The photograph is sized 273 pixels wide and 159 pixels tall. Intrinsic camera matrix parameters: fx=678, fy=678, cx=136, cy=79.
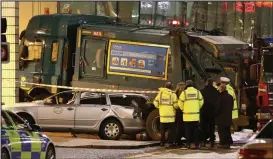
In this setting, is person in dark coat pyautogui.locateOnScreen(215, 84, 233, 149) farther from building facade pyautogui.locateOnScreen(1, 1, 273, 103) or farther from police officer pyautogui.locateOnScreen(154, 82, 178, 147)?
building facade pyautogui.locateOnScreen(1, 1, 273, 103)

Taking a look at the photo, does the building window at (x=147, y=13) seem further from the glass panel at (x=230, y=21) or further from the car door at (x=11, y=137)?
the car door at (x=11, y=137)

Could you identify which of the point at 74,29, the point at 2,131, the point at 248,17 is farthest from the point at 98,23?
the point at 248,17

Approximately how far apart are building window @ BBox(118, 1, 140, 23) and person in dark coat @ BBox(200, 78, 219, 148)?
39.8ft

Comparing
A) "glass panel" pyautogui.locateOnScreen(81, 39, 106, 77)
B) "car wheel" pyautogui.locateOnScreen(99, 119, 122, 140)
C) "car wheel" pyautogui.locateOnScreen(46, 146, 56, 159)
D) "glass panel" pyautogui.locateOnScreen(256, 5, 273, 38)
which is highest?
"glass panel" pyautogui.locateOnScreen(256, 5, 273, 38)

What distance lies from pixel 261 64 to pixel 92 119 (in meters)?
4.79

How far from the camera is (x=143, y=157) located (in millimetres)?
15094

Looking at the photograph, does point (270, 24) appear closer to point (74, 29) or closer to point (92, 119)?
point (74, 29)

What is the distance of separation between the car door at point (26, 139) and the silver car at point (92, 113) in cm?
556

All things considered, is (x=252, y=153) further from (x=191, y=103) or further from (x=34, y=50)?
(x=34, y=50)

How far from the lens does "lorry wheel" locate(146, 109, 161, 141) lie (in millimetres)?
17641

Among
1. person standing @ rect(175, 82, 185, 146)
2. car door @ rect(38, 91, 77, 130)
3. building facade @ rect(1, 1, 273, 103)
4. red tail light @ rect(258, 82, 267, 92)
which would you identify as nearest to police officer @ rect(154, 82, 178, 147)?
person standing @ rect(175, 82, 185, 146)

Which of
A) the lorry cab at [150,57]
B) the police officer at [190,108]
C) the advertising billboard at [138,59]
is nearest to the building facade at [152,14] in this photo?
the lorry cab at [150,57]

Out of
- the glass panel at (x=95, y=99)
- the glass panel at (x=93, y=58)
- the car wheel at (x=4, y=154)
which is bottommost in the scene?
the car wheel at (x=4, y=154)

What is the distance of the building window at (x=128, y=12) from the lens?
2873cm
